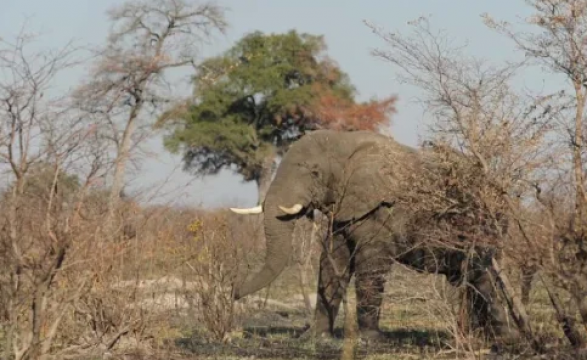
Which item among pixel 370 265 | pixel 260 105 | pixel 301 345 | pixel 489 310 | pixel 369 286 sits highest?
pixel 260 105

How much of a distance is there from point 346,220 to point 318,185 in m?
0.71

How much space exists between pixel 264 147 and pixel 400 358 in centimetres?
3456

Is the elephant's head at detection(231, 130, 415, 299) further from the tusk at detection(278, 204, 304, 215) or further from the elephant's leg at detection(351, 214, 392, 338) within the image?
the elephant's leg at detection(351, 214, 392, 338)

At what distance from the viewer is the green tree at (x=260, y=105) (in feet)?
150

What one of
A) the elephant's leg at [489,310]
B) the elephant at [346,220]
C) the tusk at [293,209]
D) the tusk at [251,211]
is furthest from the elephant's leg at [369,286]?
the tusk at [251,211]

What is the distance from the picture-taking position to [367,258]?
14.2 m

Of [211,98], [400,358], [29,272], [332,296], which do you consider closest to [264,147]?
[211,98]

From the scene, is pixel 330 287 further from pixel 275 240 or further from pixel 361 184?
pixel 361 184

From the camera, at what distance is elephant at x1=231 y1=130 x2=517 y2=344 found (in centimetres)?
1380

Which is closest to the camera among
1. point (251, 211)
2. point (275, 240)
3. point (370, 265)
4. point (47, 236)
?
point (47, 236)

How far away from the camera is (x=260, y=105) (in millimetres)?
46969

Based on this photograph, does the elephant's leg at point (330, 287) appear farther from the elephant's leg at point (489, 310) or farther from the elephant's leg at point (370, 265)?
the elephant's leg at point (489, 310)

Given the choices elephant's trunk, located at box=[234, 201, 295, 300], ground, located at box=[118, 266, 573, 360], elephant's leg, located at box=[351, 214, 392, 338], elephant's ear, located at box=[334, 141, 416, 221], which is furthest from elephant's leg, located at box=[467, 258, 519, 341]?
elephant's trunk, located at box=[234, 201, 295, 300]

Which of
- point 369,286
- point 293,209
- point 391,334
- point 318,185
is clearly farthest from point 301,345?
→ point 318,185
